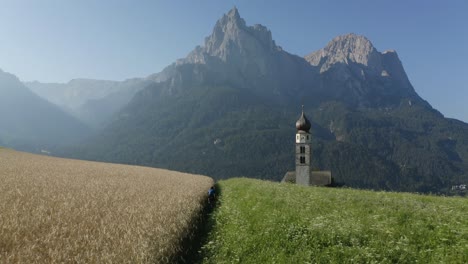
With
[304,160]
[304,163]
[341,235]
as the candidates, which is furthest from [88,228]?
[304,163]

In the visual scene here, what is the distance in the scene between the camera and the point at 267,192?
1016 inches

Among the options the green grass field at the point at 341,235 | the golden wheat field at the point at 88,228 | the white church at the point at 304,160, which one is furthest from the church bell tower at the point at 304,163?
the golden wheat field at the point at 88,228

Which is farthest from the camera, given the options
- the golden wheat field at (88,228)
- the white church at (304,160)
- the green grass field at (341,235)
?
the white church at (304,160)

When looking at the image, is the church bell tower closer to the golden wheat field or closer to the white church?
the white church

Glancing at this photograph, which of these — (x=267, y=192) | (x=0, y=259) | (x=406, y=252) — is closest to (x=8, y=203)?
(x=0, y=259)

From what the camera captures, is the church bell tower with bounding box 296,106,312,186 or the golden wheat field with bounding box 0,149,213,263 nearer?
the golden wheat field with bounding box 0,149,213,263

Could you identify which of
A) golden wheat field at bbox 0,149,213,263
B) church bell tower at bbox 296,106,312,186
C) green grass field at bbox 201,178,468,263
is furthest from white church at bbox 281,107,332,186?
golden wheat field at bbox 0,149,213,263

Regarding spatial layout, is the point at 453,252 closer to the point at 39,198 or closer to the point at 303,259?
the point at 303,259

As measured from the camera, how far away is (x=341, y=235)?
1438 centimetres

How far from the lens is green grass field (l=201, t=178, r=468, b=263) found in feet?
42.3

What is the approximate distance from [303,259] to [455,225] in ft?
22.0

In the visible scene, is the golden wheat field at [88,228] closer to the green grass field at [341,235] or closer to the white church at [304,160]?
the green grass field at [341,235]

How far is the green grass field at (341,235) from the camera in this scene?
12.9 m

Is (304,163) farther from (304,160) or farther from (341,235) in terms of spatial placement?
(341,235)
